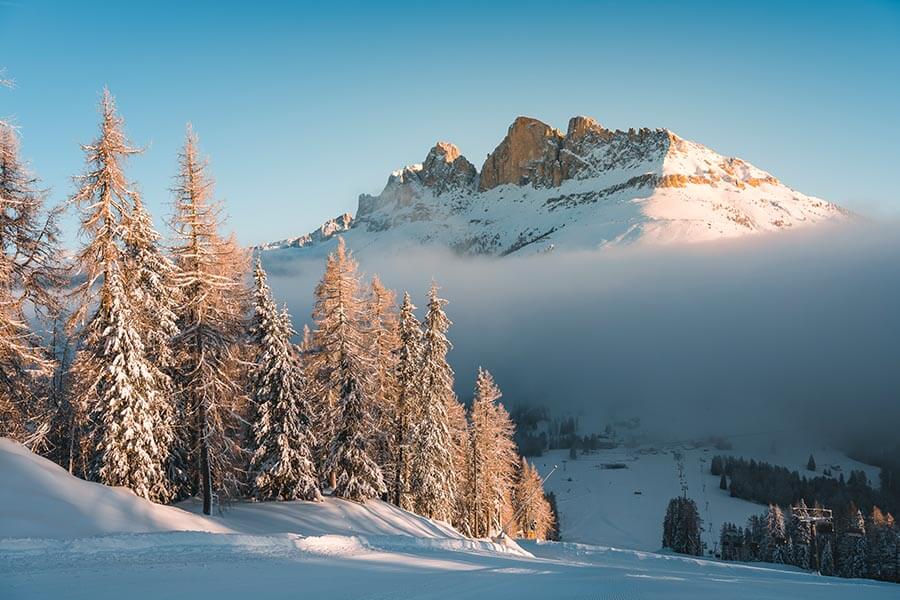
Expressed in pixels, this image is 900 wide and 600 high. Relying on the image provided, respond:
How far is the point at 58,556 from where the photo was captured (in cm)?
1063

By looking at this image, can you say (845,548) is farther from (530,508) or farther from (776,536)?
(530,508)

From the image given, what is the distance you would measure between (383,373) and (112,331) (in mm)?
17242

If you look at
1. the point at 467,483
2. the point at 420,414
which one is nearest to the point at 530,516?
the point at 467,483

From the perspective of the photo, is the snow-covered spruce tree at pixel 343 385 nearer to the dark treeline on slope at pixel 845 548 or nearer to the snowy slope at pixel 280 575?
the snowy slope at pixel 280 575

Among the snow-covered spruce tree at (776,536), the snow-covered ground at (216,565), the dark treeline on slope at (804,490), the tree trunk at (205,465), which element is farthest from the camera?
the dark treeline on slope at (804,490)

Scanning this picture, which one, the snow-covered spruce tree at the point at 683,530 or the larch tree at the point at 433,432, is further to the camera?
the snow-covered spruce tree at the point at 683,530

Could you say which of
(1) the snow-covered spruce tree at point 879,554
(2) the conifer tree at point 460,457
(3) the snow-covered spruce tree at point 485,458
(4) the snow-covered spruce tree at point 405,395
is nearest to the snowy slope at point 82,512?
(4) the snow-covered spruce tree at point 405,395

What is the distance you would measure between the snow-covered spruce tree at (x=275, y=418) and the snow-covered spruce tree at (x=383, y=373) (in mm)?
6183

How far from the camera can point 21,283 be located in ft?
62.6

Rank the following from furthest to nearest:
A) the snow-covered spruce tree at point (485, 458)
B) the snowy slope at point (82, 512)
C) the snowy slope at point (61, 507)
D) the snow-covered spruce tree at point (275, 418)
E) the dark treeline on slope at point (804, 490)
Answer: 1. the dark treeline on slope at point (804, 490)
2. the snow-covered spruce tree at point (485, 458)
3. the snow-covered spruce tree at point (275, 418)
4. the snowy slope at point (82, 512)
5. the snowy slope at point (61, 507)

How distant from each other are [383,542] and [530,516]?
158 feet

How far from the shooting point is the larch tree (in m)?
34.0

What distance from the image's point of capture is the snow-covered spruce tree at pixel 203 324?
21.4m

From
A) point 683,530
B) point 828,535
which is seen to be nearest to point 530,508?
point 828,535
